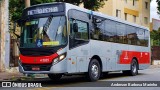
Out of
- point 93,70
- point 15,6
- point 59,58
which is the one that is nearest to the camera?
point 59,58

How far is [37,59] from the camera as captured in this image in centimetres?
1491

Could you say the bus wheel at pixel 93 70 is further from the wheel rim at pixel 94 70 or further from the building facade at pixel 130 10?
the building facade at pixel 130 10

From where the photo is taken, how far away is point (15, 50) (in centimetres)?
2377

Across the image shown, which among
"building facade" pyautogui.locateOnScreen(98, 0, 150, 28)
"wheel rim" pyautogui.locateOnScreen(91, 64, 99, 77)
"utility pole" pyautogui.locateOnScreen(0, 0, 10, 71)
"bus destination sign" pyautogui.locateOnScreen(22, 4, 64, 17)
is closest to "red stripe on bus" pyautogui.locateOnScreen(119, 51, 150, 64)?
"wheel rim" pyautogui.locateOnScreen(91, 64, 99, 77)

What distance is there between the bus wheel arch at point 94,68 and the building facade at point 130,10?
2650cm

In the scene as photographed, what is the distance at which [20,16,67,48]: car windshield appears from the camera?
48.5ft

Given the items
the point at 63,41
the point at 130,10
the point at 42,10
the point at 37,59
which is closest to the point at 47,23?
the point at 42,10

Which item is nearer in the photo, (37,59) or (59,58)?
(59,58)

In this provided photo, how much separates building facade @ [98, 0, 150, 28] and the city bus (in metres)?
26.3

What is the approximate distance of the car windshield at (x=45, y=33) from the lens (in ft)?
48.5

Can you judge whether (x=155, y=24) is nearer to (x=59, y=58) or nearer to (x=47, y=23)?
(x=47, y=23)

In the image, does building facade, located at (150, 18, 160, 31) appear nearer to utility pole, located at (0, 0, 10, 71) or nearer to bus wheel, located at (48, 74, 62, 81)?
utility pole, located at (0, 0, 10, 71)

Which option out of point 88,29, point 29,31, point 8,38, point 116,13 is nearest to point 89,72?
point 88,29

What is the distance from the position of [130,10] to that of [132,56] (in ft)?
102
